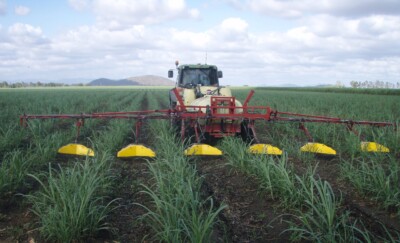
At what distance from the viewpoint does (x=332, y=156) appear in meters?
6.23

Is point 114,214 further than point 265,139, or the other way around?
point 265,139

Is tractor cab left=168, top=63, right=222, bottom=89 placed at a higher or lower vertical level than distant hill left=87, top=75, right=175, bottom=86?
lower

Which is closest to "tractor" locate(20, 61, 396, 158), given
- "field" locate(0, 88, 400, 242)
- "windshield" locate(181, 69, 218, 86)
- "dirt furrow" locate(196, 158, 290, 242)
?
"windshield" locate(181, 69, 218, 86)

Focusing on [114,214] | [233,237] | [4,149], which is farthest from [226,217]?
[4,149]

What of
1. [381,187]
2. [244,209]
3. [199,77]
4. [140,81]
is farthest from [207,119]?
[140,81]

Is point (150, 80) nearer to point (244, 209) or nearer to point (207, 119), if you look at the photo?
point (207, 119)

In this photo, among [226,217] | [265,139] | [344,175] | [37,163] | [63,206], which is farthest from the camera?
[265,139]

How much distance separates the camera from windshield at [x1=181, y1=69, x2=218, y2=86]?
389 inches

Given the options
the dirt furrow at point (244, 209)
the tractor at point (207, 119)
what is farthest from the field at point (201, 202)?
the tractor at point (207, 119)

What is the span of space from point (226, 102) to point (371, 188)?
3.77 metres

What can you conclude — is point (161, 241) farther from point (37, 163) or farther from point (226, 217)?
point (37, 163)

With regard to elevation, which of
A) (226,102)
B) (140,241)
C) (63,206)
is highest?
(226,102)

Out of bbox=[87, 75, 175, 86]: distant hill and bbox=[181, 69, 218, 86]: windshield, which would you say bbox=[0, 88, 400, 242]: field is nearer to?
bbox=[181, 69, 218, 86]: windshield

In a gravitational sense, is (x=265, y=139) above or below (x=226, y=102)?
below
